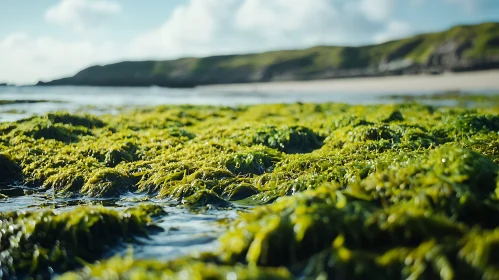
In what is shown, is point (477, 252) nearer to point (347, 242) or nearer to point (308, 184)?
point (347, 242)

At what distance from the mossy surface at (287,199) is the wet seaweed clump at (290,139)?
0.05 m

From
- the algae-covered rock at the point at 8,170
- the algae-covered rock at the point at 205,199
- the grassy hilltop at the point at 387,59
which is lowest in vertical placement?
the algae-covered rock at the point at 205,199

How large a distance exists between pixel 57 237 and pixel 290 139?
9.23 metres

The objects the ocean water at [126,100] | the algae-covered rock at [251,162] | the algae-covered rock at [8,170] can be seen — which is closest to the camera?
the algae-covered rock at [251,162]

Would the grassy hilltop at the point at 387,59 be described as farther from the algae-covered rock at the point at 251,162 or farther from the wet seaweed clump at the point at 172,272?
the wet seaweed clump at the point at 172,272

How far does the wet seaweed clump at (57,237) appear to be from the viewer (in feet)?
21.4

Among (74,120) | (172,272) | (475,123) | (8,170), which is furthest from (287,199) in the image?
(74,120)

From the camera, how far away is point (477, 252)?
4.79 metres

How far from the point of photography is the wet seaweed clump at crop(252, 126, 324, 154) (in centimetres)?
1480

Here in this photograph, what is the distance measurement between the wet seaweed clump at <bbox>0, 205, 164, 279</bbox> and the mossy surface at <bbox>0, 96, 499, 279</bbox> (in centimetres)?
2

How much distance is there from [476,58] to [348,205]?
521ft

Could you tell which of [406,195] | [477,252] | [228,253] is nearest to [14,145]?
[228,253]

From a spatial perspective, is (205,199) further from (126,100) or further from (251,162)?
(126,100)

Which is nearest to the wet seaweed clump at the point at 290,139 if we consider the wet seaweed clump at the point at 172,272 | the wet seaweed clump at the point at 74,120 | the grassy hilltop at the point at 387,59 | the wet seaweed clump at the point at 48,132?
the wet seaweed clump at the point at 48,132
